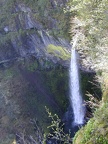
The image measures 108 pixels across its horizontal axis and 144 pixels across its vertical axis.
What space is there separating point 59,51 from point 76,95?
3.77m

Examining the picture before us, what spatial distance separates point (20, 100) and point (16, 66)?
435cm

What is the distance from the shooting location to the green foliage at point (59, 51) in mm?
16984

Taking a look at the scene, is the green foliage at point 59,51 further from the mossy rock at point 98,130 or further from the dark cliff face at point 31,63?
the mossy rock at point 98,130

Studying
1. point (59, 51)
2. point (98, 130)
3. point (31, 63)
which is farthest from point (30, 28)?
point (98, 130)

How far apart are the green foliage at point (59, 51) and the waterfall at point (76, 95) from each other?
97cm

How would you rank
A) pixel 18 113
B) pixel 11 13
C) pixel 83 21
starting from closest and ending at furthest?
pixel 83 21 → pixel 18 113 → pixel 11 13

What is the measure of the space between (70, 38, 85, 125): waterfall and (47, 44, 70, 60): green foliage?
974 mm

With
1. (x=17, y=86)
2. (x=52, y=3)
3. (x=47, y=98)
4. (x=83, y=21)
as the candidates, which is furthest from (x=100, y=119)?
(x=17, y=86)

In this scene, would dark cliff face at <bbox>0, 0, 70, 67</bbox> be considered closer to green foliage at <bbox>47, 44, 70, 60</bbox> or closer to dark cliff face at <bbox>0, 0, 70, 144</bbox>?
dark cliff face at <bbox>0, 0, 70, 144</bbox>

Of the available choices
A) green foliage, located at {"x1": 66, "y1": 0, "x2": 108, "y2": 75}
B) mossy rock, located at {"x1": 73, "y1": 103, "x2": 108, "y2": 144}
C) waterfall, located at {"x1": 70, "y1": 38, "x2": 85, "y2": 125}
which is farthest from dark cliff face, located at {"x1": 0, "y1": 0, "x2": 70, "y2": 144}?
mossy rock, located at {"x1": 73, "y1": 103, "x2": 108, "y2": 144}

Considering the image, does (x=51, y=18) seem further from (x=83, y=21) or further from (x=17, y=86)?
(x=17, y=86)

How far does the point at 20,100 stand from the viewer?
20.1m

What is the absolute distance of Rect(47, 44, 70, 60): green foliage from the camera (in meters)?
17.0

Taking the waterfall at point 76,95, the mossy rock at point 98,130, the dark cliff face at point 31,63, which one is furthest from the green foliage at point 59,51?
the mossy rock at point 98,130
